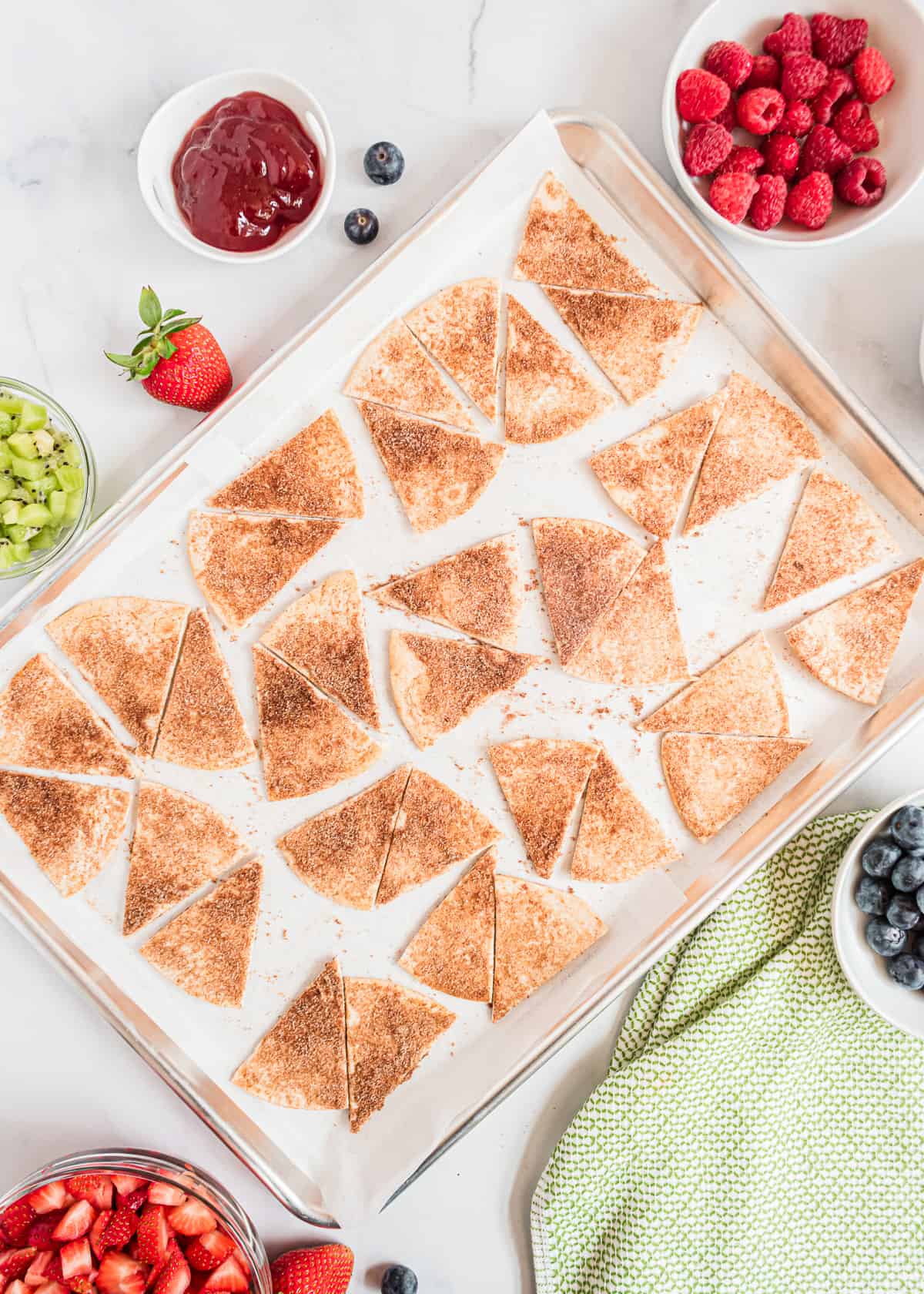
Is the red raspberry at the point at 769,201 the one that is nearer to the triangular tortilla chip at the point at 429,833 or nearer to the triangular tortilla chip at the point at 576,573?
the triangular tortilla chip at the point at 576,573

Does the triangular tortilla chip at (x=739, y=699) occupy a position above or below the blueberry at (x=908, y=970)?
above

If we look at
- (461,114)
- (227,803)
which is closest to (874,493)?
(461,114)

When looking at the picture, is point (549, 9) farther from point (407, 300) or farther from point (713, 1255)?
point (713, 1255)

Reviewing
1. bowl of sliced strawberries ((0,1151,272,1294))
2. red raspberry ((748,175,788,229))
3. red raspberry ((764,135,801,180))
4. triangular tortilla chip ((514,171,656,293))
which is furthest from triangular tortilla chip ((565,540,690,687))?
bowl of sliced strawberries ((0,1151,272,1294))

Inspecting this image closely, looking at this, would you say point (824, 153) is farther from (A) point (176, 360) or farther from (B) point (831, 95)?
(A) point (176, 360)

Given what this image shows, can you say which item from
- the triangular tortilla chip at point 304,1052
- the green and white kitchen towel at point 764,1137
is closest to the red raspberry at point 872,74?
the green and white kitchen towel at point 764,1137
